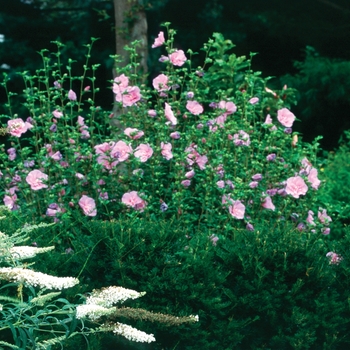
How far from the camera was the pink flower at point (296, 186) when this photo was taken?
4184 mm

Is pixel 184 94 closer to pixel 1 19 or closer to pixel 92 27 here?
pixel 92 27

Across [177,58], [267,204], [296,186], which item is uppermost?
[177,58]

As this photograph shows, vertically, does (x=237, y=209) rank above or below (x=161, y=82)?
below

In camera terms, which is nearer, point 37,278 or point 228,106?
point 37,278

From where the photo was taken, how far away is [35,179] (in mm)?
4129

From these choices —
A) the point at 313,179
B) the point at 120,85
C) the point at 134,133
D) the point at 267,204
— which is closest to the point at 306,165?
the point at 313,179

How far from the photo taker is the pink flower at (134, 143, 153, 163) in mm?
4074

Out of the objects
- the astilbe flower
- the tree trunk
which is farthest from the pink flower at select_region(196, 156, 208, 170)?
the tree trunk

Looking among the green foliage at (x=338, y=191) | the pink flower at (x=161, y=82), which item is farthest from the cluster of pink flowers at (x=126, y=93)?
the green foliage at (x=338, y=191)

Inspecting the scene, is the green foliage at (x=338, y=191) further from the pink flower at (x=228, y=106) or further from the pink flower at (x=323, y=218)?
the pink flower at (x=228, y=106)

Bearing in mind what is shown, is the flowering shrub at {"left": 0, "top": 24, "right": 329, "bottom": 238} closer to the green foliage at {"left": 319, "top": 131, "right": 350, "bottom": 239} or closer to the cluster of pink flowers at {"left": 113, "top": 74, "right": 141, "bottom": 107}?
the cluster of pink flowers at {"left": 113, "top": 74, "right": 141, "bottom": 107}

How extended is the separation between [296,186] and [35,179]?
1549mm

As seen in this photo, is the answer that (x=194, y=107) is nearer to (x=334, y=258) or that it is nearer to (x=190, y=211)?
(x=190, y=211)

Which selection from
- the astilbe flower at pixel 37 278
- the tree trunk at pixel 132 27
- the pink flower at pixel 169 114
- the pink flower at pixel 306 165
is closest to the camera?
the astilbe flower at pixel 37 278
